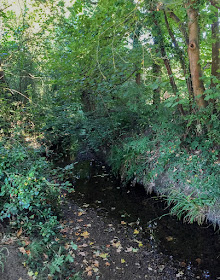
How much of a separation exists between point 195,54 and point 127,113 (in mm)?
3222

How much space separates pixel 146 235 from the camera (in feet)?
14.2

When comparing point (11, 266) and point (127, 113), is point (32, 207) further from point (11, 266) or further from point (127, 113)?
point (127, 113)

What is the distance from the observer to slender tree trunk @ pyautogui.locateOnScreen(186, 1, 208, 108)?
185 inches

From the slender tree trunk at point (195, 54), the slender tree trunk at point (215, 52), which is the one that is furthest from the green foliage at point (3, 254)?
the slender tree trunk at point (215, 52)

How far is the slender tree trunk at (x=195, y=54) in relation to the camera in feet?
15.4

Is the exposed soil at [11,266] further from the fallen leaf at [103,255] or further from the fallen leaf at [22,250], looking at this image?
the fallen leaf at [103,255]

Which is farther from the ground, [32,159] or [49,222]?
[32,159]

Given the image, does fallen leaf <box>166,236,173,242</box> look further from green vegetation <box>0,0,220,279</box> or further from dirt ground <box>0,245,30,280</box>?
dirt ground <box>0,245,30,280</box>

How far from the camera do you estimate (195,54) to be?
4.85 meters

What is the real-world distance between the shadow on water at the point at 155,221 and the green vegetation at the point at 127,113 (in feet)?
0.96

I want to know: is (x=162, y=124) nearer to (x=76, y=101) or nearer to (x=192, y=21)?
A: (x=192, y=21)

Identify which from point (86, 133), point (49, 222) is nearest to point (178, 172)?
point (49, 222)

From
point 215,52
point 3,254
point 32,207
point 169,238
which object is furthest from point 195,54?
point 3,254

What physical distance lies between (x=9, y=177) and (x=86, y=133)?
17.7ft
